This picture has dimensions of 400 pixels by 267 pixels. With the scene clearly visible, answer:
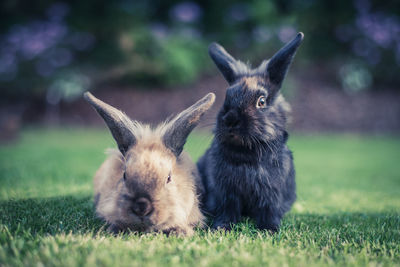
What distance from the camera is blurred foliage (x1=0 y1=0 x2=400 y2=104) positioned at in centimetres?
1442

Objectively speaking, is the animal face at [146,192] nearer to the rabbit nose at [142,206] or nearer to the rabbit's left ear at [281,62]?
the rabbit nose at [142,206]

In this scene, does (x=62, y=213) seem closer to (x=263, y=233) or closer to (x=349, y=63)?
(x=263, y=233)

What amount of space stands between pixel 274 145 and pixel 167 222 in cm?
124

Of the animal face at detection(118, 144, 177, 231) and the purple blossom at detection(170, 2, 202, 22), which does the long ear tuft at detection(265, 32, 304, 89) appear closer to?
the animal face at detection(118, 144, 177, 231)

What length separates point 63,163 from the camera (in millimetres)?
6543

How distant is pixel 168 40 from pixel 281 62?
1329 centimetres

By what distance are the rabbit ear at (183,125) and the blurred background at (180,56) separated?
11913mm

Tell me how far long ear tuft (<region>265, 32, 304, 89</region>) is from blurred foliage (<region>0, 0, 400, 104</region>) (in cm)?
1183

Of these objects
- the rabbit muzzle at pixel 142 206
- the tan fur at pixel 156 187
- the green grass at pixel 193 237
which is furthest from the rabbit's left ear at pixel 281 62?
the rabbit muzzle at pixel 142 206

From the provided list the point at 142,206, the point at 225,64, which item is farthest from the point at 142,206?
the point at 225,64

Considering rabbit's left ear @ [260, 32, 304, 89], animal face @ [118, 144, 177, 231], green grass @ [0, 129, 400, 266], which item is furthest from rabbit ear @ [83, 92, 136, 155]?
rabbit's left ear @ [260, 32, 304, 89]

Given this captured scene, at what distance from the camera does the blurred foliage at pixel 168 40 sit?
47.3 feet

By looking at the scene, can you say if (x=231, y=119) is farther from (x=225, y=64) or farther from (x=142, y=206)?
(x=142, y=206)

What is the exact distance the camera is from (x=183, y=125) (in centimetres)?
267
